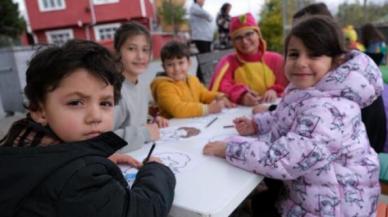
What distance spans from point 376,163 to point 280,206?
439mm

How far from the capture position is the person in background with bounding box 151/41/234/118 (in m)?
2.26

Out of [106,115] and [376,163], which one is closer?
[106,115]

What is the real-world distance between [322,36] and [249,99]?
1021 mm

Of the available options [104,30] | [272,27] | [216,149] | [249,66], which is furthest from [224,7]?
[104,30]

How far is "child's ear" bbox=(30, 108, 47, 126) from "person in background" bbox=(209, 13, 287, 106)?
168 cm

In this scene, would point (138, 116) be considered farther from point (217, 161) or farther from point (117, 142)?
point (117, 142)

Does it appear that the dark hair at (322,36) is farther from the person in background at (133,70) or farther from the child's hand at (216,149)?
the person in background at (133,70)

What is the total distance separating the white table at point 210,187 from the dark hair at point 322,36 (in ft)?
2.05

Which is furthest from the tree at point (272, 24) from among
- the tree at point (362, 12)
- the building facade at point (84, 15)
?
the building facade at point (84, 15)

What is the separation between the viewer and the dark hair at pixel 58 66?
3.29 feet

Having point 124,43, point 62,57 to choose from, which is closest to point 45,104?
point 62,57

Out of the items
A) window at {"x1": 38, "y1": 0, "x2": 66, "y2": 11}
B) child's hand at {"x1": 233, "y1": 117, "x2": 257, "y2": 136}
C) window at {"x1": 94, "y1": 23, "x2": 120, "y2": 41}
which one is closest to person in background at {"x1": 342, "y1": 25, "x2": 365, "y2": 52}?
child's hand at {"x1": 233, "y1": 117, "x2": 257, "y2": 136}

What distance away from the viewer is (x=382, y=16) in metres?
7.54

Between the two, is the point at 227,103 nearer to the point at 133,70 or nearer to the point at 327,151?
the point at 133,70
